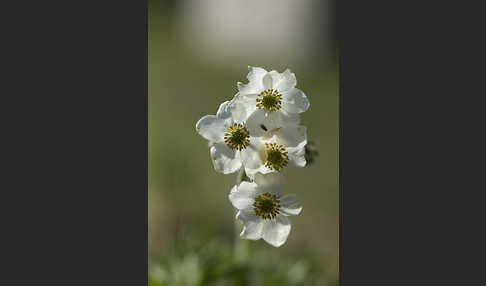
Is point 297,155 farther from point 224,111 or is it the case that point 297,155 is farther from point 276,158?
point 224,111

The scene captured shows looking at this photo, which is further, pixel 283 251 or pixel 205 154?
pixel 205 154

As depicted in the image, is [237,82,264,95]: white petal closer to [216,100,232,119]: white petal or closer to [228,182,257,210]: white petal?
[216,100,232,119]: white petal

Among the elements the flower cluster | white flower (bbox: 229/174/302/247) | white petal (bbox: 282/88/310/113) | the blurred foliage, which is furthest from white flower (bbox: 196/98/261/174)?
the blurred foliage

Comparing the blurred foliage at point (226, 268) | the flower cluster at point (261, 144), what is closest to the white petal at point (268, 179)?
the flower cluster at point (261, 144)

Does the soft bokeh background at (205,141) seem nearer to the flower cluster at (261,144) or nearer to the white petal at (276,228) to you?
the flower cluster at (261,144)

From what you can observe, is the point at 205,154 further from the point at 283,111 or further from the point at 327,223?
the point at 283,111

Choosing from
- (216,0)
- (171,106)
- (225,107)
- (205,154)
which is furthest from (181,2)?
(225,107)

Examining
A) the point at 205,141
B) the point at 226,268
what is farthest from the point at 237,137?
the point at 205,141
